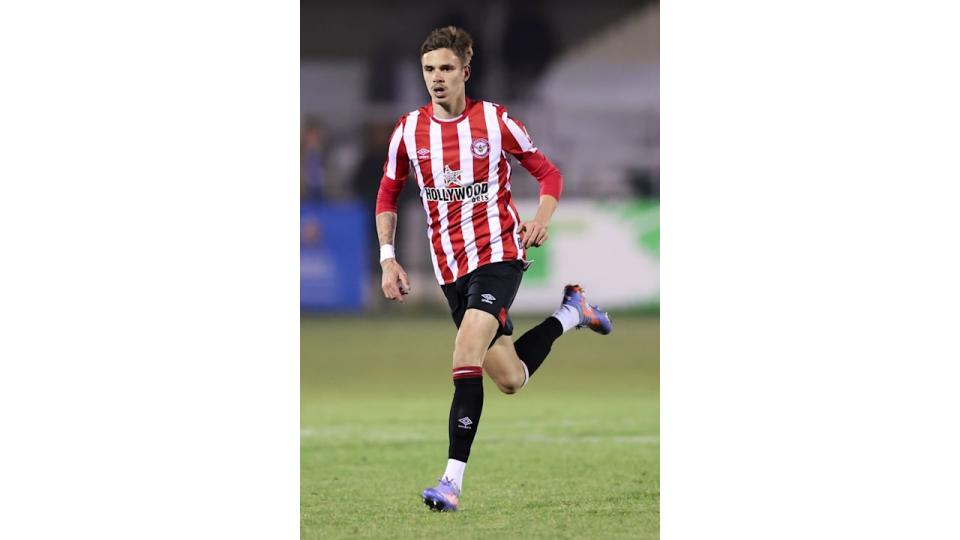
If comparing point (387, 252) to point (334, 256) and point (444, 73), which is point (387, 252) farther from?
point (334, 256)

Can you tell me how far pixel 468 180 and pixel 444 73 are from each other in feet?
1.51

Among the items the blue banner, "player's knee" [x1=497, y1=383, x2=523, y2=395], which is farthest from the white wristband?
A: the blue banner

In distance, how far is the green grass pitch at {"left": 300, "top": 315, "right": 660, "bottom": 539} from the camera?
16.5ft

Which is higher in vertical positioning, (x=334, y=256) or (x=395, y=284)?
(x=334, y=256)

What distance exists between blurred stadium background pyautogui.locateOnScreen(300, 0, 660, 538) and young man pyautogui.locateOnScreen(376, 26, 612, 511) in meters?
0.59

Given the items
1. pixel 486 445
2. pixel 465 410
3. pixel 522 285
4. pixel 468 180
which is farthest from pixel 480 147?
pixel 522 285

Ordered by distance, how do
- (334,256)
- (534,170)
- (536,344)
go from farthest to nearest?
(334,256) → (536,344) → (534,170)

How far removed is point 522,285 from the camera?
14.4 m

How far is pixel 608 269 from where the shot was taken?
14.6 meters

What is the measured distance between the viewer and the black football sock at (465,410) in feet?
17.0

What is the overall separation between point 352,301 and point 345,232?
789 millimetres

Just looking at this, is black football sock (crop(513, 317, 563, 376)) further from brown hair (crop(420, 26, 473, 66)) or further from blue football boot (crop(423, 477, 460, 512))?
brown hair (crop(420, 26, 473, 66))
